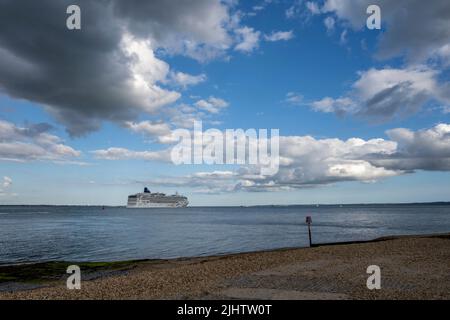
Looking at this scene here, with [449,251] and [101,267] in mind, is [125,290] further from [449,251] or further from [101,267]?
[449,251]

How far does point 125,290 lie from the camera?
48.3 feet

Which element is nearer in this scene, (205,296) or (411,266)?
(205,296)

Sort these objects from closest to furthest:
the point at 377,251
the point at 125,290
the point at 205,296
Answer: the point at 205,296 → the point at 125,290 → the point at 377,251

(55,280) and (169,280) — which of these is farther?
(55,280)

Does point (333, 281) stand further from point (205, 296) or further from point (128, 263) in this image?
point (128, 263)

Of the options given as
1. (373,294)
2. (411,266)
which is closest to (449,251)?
(411,266)

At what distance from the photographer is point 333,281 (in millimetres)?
15234

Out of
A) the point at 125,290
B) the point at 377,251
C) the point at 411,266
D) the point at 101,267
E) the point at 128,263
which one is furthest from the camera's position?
the point at 128,263
